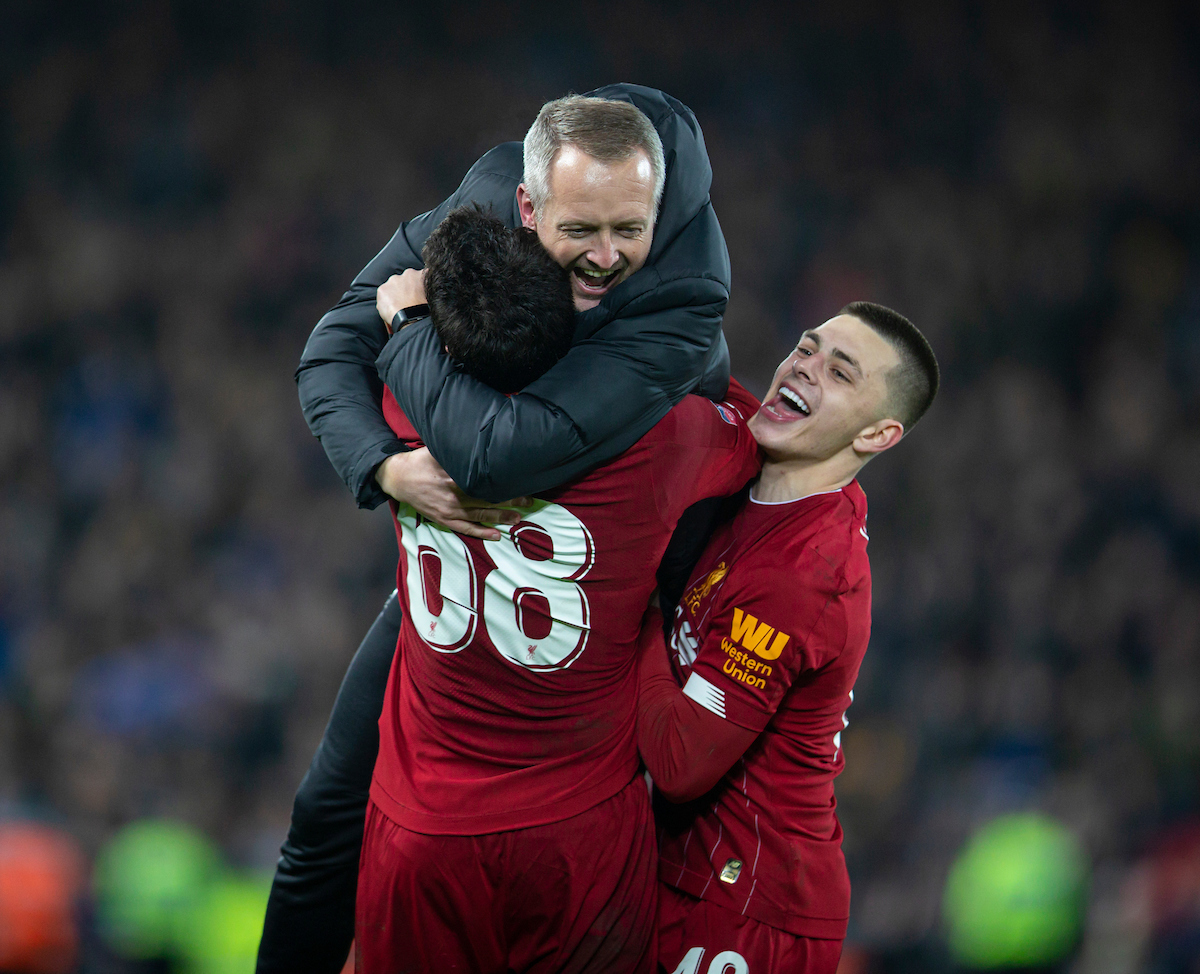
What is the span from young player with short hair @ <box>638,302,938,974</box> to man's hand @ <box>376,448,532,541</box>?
452mm

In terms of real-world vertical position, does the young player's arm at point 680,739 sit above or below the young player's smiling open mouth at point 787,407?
below

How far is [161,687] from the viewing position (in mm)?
6152

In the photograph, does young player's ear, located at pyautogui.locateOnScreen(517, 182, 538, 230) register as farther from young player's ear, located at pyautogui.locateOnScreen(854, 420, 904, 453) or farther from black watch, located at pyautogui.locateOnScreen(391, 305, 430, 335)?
young player's ear, located at pyautogui.locateOnScreen(854, 420, 904, 453)

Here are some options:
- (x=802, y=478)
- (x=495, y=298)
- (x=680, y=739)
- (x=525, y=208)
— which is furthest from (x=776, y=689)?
(x=525, y=208)

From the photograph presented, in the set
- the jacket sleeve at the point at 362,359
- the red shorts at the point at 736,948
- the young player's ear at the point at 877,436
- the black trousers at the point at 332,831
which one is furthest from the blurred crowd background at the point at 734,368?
the jacket sleeve at the point at 362,359

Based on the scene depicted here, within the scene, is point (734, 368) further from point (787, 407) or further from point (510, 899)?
point (510, 899)

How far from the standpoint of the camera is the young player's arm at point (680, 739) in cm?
211

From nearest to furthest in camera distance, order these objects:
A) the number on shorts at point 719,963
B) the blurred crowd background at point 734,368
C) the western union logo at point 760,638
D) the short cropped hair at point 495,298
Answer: the short cropped hair at point 495,298 < the western union logo at point 760,638 < the number on shorts at point 719,963 < the blurred crowd background at point 734,368

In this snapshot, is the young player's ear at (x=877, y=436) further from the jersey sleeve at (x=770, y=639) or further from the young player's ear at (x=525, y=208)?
the young player's ear at (x=525, y=208)

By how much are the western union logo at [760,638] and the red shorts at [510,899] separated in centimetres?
39

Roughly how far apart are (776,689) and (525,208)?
0.99m

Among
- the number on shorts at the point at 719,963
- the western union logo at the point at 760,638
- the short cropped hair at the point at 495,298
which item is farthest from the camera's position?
the number on shorts at the point at 719,963

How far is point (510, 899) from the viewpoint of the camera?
211cm

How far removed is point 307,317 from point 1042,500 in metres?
5.09
